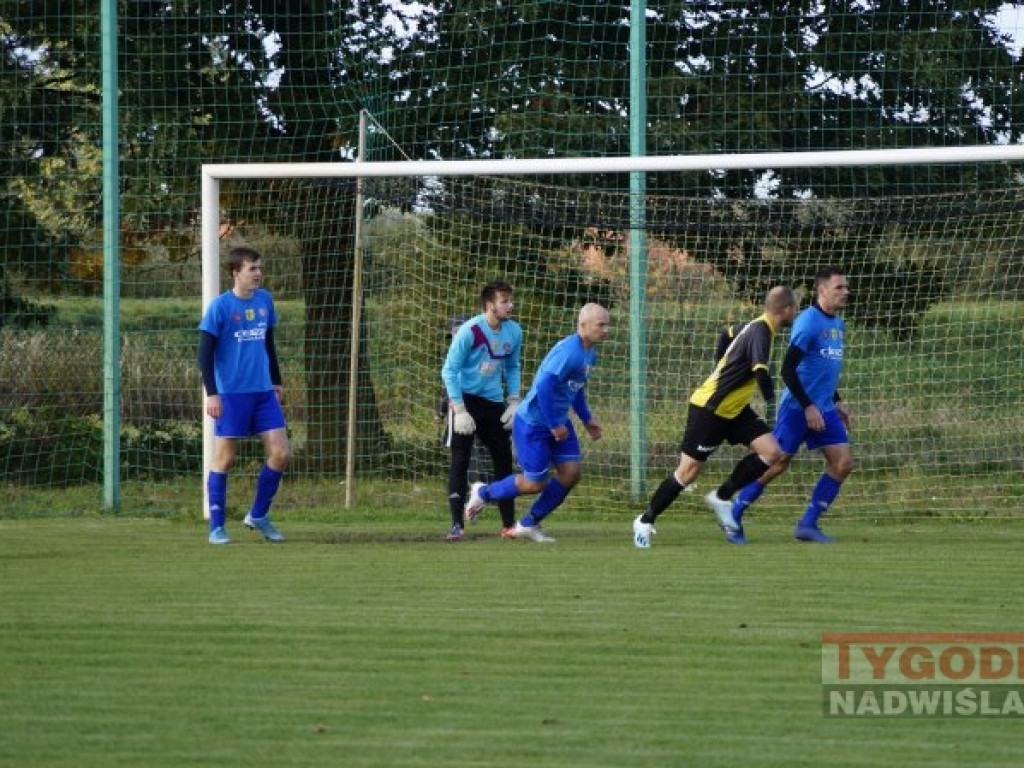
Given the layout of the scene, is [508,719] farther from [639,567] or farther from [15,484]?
[15,484]

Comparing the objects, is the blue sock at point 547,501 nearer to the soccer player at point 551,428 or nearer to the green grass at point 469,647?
the soccer player at point 551,428

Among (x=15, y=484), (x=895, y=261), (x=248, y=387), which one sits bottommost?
(x=15, y=484)

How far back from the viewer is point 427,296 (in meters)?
15.6

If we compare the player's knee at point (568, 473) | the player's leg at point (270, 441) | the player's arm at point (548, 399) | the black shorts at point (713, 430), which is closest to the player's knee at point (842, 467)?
the black shorts at point (713, 430)

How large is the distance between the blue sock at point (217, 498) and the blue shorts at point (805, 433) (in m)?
3.89

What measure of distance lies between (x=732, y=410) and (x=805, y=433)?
0.85 meters

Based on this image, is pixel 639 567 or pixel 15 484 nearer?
pixel 639 567

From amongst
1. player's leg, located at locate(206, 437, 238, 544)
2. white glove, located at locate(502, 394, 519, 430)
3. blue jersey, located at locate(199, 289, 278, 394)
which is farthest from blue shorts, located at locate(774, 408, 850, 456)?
player's leg, located at locate(206, 437, 238, 544)

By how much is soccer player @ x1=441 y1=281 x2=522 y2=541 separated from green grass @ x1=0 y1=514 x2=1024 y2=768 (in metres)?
0.47

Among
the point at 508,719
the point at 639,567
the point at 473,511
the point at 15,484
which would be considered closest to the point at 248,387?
the point at 473,511

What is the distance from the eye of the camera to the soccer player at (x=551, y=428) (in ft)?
37.8

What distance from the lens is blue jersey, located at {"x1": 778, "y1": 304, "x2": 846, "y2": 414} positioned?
11844 mm

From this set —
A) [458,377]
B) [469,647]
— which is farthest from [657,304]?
[469,647]

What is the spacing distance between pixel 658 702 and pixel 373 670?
4.02 feet
